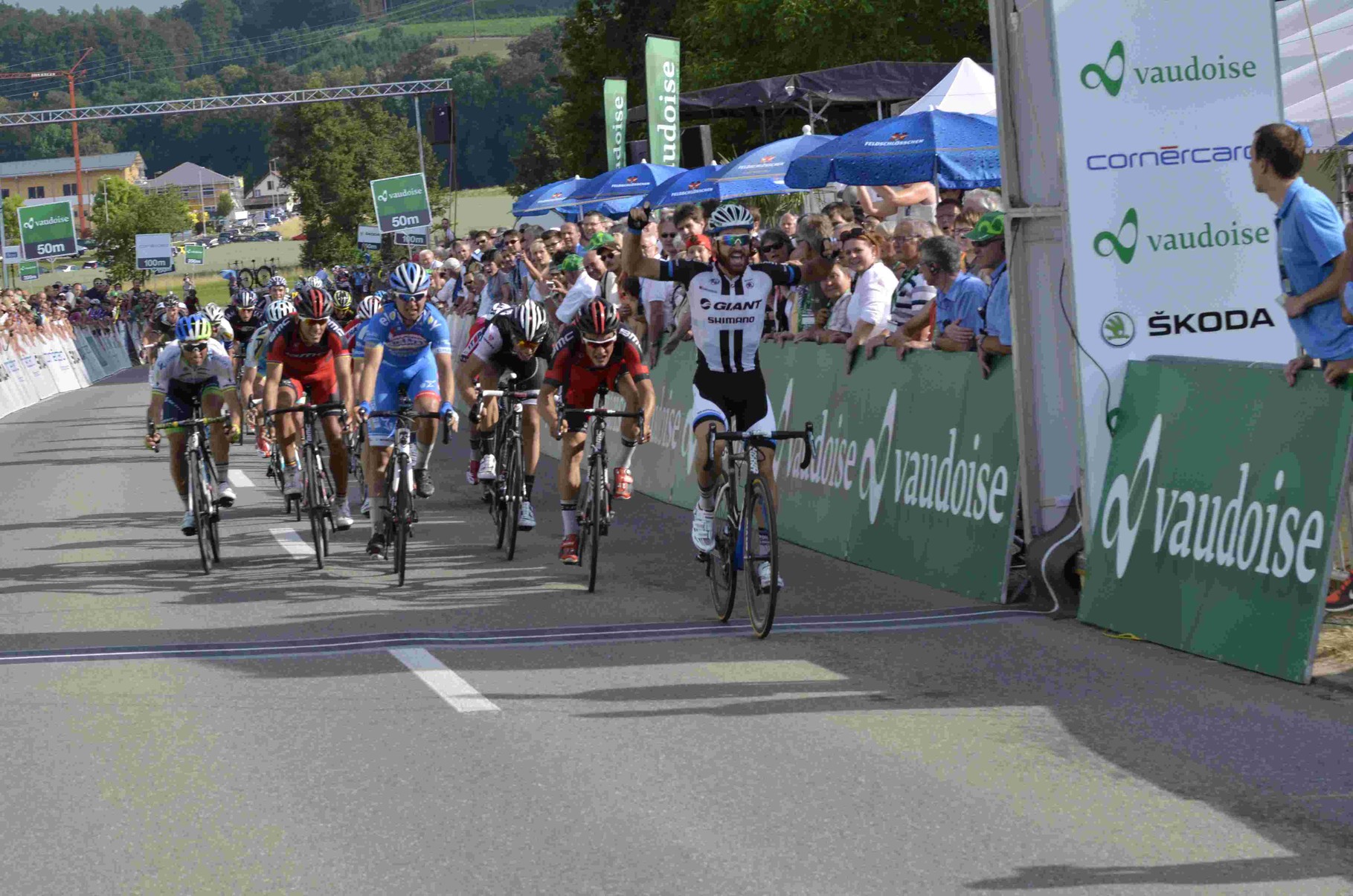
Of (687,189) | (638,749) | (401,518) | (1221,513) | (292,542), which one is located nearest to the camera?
(638,749)

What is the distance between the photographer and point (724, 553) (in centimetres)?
1019

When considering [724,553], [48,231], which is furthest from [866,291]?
[48,231]

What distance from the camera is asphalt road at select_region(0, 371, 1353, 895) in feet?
18.2

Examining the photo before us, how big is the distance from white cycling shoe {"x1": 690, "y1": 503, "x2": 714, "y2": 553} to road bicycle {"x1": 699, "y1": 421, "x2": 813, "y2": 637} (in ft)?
0.15

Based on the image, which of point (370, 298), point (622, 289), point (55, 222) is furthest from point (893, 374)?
point (55, 222)

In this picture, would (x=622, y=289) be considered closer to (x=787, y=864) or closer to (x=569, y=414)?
(x=569, y=414)

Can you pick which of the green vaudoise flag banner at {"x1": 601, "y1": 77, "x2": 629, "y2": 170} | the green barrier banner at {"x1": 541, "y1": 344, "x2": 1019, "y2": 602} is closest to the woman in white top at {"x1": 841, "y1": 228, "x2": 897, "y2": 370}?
the green barrier banner at {"x1": 541, "y1": 344, "x2": 1019, "y2": 602}

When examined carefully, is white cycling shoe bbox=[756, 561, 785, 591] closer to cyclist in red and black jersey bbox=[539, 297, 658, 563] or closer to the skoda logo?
the skoda logo

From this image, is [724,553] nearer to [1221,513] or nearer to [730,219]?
[730,219]

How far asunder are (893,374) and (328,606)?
153 inches

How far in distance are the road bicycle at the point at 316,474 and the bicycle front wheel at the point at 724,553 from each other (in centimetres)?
388

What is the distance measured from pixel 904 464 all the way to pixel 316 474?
14.2 feet

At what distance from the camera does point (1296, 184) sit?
9.07 m

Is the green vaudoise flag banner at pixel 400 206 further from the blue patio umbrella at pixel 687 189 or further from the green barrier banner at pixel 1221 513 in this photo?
the green barrier banner at pixel 1221 513
